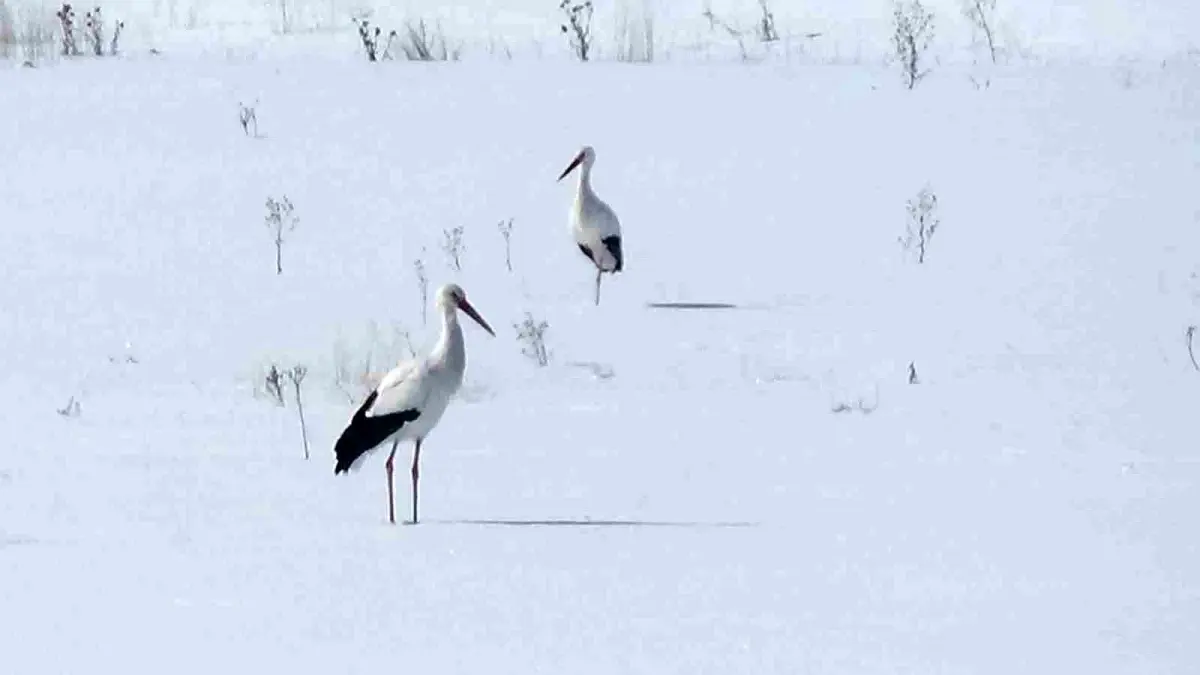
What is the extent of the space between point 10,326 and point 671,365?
380 centimetres

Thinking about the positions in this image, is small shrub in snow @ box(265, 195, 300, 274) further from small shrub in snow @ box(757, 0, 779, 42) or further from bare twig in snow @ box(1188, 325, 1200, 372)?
small shrub in snow @ box(757, 0, 779, 42)

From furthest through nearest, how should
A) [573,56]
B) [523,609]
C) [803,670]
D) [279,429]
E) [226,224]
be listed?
[573,56], [226,224], [279,429], [523,609], [803,670]

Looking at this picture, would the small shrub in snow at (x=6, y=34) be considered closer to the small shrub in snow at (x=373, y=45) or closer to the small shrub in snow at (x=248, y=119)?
the small shrub in snow at (x=373, y=45)

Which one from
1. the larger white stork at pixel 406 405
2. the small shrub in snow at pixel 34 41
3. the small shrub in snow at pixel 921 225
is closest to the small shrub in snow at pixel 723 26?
the small shrub in snow at pixel 921 225

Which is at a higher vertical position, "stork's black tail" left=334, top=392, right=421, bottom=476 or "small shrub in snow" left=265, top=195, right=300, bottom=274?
"small shrub in snow" left=265, top=195, right=300, bottom=274

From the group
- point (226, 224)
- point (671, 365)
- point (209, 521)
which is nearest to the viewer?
point (209, 521)

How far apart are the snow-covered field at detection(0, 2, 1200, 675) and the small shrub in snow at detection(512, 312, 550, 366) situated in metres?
0.09

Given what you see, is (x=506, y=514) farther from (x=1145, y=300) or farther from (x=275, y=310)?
(x=1145, y=300)

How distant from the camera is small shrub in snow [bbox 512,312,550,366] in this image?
468 inches

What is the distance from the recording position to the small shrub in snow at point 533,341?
11.9 m

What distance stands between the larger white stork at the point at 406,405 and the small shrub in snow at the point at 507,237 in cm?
542

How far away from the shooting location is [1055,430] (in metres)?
10.4

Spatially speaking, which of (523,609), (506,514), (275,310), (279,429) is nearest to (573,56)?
(275,310)

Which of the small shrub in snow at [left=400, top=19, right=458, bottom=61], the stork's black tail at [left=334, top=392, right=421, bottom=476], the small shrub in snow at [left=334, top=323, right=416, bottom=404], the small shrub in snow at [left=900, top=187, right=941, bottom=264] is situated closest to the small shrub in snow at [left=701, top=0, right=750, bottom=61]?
the small shrub in snow at [left=400, top=19, right=458, bottom=61]
